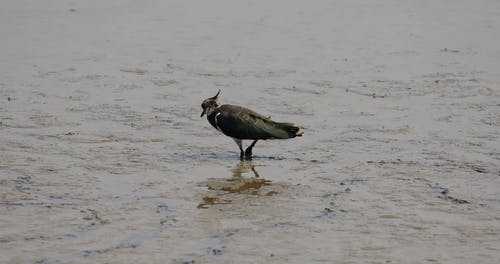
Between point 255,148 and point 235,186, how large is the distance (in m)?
1.94

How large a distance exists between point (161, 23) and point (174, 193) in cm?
1218

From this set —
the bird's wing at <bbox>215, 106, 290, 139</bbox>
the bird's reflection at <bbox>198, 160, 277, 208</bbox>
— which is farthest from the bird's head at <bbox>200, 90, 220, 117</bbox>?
the bird's reflection at <bbox>198, 160, 277, 208</bbox>

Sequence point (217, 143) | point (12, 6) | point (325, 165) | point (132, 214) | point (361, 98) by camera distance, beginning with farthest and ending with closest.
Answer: point (12, 6) → point (361, 98) → point (217, 143) → point (325, 165) → point (132, 214)

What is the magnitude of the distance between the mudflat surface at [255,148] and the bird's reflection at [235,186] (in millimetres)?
40

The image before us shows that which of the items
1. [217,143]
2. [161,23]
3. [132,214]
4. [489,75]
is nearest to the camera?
[132,214]

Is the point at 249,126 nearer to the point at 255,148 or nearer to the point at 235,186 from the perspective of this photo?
the point at 255,148

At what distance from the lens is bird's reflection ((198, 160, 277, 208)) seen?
9.80m

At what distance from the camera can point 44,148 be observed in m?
11.5

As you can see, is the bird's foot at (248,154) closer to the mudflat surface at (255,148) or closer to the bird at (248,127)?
the bird at (248,127)

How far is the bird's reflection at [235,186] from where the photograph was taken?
32.2ft

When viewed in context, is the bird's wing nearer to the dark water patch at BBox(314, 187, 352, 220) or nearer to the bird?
the bird

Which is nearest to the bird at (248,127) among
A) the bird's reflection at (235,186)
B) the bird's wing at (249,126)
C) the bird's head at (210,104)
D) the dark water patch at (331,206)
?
the bird's wing at (249,126)

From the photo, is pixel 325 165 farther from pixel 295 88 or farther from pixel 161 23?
pixel 161 23

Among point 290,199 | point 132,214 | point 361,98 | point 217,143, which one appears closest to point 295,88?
point 361,98
